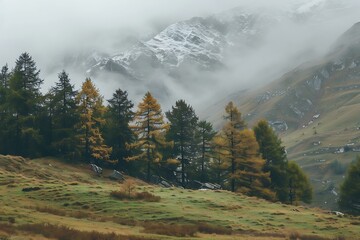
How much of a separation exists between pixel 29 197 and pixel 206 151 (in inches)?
1677

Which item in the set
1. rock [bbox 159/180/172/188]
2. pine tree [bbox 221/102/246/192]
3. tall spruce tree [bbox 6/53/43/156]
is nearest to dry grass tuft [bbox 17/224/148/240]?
pine tree [bbox 221/102/246/192]

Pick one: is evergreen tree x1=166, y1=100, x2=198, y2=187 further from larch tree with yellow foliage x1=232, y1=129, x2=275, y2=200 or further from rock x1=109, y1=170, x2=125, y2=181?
rock x1=109, y1=170, x2=125, y2=181

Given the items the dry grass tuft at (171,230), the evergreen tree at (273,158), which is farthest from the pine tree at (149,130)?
the dry grass tuft at (171,230)

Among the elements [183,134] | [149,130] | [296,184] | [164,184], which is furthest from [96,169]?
[296,184]

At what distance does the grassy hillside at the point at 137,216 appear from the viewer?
2968 cm

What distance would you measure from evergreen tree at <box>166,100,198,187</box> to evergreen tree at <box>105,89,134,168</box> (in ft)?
26.2

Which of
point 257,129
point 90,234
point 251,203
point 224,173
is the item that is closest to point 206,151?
point 224,173

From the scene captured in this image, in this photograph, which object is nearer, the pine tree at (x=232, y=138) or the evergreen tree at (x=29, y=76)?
the pine tree at (x=232, y=138)

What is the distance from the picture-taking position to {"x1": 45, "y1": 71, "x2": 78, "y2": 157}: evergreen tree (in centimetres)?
6994

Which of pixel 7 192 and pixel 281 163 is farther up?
pixel 281 163

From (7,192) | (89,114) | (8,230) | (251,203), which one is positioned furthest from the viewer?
(89,114)

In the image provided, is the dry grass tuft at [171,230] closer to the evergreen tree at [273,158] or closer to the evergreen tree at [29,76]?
the evergreen tree at [273,158]

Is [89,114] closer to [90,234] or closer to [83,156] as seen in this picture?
[83,156]

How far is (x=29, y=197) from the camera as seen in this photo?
4172 centimetres
